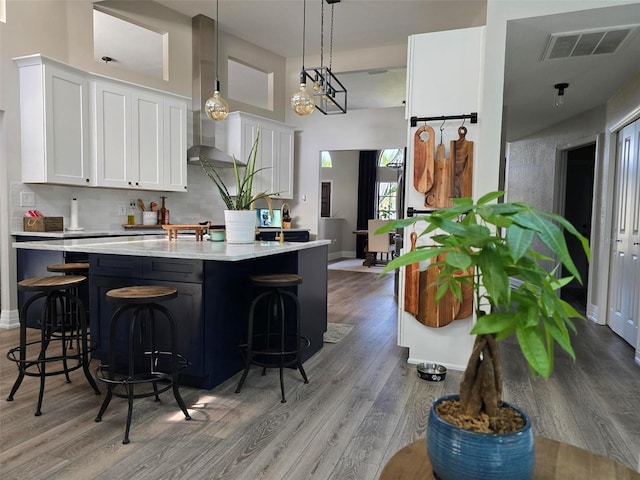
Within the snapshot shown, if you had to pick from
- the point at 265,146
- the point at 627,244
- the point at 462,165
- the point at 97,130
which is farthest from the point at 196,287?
the point at 265,146

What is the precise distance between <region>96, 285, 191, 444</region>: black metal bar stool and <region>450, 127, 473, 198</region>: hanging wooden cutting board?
78.1 inches

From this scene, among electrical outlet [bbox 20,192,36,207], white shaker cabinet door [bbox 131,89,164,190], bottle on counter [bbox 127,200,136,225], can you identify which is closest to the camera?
electrical outlet [bbox 20,192,36,207]

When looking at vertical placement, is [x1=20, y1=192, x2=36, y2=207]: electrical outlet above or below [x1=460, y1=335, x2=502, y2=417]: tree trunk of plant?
above

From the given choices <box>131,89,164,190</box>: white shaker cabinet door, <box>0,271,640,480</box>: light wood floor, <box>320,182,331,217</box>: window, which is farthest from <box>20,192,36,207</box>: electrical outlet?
<box>320,182,331,217</box>: window

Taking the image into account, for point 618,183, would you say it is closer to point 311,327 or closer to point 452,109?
point 452,109

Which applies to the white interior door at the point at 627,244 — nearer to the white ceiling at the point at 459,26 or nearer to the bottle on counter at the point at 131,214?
the white ceiling at the point at 459,26

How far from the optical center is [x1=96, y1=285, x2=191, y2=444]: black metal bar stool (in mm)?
2115

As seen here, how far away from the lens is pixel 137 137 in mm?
4887

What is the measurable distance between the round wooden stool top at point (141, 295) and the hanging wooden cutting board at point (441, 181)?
6.14ft

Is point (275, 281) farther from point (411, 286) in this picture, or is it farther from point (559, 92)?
point (559, 92)

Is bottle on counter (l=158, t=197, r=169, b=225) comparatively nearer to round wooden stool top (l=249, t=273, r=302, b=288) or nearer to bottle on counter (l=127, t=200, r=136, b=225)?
bottle on counter (l=127, t=200, r=136, b=225)

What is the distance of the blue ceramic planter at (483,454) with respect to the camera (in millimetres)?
783

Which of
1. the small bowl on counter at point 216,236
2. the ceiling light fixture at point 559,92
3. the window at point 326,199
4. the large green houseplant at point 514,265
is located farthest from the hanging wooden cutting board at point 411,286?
the window at point 326,199

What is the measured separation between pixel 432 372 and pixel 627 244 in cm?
250
